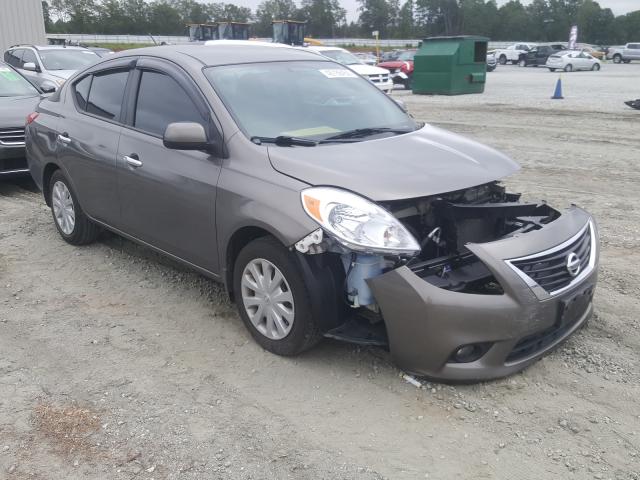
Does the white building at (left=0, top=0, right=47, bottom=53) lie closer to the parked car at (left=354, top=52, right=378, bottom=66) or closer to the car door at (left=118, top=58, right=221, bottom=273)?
the parked car at (left=354, top=52, right=378, bottom=66)

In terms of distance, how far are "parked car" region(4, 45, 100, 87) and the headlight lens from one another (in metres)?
11.3

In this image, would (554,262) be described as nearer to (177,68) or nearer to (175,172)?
(175,172)

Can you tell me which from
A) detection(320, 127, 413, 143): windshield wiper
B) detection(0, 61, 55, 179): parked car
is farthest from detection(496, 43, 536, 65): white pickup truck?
detection(320, 127, 413, 143): windshield wiper

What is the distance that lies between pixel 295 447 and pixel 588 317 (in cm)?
202

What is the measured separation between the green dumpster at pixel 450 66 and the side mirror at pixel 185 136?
19562 mm

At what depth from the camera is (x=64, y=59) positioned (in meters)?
14.2

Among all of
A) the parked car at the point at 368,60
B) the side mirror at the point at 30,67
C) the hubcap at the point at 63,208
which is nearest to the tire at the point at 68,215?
the hubcap at the point at 63,208

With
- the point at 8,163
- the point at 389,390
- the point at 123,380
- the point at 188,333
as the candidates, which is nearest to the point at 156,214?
the point at 188,333

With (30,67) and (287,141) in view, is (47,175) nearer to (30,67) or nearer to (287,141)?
(287,141)

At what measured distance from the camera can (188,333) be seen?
418 cm

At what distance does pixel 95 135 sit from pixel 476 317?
3358 mm

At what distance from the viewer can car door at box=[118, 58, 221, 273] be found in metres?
4.01

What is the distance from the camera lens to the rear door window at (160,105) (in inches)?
167

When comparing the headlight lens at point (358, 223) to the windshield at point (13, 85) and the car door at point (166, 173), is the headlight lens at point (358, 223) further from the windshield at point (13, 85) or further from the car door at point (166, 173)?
the windshield at point (13, 85)
